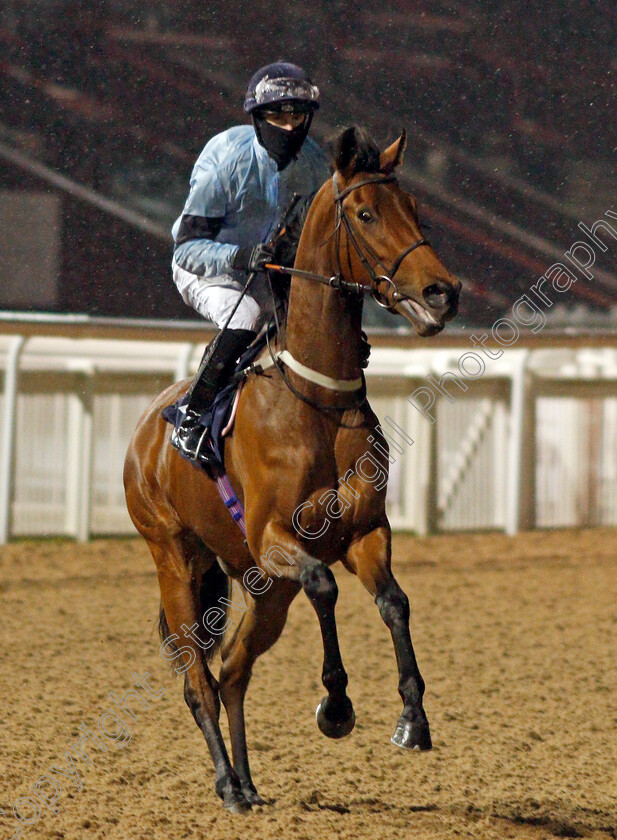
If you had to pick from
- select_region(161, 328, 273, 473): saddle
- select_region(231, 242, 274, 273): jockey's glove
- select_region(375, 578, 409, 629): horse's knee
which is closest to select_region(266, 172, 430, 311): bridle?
select_region(231, 242, 274, 273): jockey's glove

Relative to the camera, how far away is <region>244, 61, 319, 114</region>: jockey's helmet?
343 cm

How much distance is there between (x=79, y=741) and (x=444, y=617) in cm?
316

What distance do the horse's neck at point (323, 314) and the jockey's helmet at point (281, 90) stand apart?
1.49 feet

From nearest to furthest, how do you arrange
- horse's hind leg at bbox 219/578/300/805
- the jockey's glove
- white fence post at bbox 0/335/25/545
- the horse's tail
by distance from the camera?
the jockey's glove → horse's hind leg at bbox 219/578/300/805 → the horse's tail → white fence post at bbox 0/335/25/545

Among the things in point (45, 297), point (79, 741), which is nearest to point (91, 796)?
point (79, 741)

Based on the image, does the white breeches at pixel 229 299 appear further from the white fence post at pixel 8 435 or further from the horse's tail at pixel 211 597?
the white fence post at pixel 8 435

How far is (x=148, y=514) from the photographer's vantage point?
13.8ft

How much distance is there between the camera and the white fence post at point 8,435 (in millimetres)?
8688

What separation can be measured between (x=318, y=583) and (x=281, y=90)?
4.92ft

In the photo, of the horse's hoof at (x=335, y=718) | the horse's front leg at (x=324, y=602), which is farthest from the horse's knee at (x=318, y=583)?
the horse's hoof at (x=335, y=718)

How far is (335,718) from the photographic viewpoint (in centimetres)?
306

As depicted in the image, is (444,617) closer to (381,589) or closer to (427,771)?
(427,771)

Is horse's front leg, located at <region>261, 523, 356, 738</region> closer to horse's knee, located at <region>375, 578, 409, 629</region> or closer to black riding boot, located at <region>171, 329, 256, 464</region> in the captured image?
horse's knee, located at <region>375, 578, 409, 629</region>

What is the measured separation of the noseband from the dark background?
9742 mm
